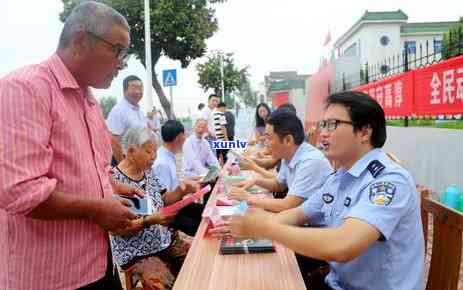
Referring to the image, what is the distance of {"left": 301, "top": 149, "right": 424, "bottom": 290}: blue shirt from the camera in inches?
50.2

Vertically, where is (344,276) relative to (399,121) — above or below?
below

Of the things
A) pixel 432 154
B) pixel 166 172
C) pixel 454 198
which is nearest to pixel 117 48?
pixel 166 172

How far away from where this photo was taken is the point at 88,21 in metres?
1.27

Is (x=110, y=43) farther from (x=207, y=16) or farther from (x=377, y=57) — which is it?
(x=377, y=57)

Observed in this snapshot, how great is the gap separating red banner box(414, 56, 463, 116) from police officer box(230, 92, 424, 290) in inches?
116

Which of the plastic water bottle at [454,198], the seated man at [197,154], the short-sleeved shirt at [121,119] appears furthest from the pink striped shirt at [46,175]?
the plastic water bottle at [454,198]

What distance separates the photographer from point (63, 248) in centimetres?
125

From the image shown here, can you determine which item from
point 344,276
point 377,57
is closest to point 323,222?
point 344,276

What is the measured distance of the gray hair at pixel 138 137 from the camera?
7.59 feet

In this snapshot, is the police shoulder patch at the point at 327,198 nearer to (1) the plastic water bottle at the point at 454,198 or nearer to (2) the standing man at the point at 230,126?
(1) the plastic water bottle at the point at 454,198

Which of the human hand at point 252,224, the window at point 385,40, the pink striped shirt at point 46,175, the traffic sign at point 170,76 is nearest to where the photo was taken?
the pink striped shirt at point 46,175

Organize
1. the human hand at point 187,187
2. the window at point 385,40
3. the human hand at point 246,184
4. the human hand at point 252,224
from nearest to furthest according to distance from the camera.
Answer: the human hand at point 252,224, the human hand at point 187,187, the human hand at point 246,184, the window at point 385,40

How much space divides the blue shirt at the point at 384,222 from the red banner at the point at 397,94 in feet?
14.0

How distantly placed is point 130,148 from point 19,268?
1140 mm
